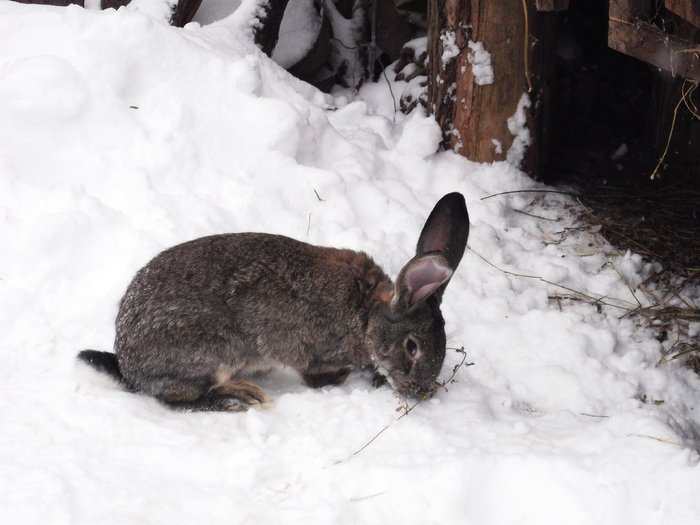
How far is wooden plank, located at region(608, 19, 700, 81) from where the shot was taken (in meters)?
3.33

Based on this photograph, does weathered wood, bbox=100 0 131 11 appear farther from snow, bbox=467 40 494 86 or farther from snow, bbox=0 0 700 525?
snow, bbox=467 40 494 86

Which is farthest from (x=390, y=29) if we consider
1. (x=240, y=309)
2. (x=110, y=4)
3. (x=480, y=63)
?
(x=240, y=309)

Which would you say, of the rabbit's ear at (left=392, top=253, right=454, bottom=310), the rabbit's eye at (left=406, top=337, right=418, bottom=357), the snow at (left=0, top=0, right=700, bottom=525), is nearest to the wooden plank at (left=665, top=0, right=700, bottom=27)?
the rabbit's ear at (left=392, top=253, right=454, bottom=310)

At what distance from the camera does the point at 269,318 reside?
3293 millimetres

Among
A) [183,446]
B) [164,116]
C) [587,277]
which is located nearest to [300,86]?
[164,116]

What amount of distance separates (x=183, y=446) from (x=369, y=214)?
2.10 m

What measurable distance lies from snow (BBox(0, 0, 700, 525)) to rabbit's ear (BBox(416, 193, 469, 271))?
2.17ft

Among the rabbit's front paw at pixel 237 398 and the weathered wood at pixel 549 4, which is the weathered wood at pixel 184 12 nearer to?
the weathered wood at pixel 549 4

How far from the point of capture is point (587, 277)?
4375mm

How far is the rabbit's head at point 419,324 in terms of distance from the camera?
3.27 m

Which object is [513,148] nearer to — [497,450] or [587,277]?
[587,277]

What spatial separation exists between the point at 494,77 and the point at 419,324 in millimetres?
2296

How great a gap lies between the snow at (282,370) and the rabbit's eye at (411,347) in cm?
24

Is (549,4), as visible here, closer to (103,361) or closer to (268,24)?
(268,24)
